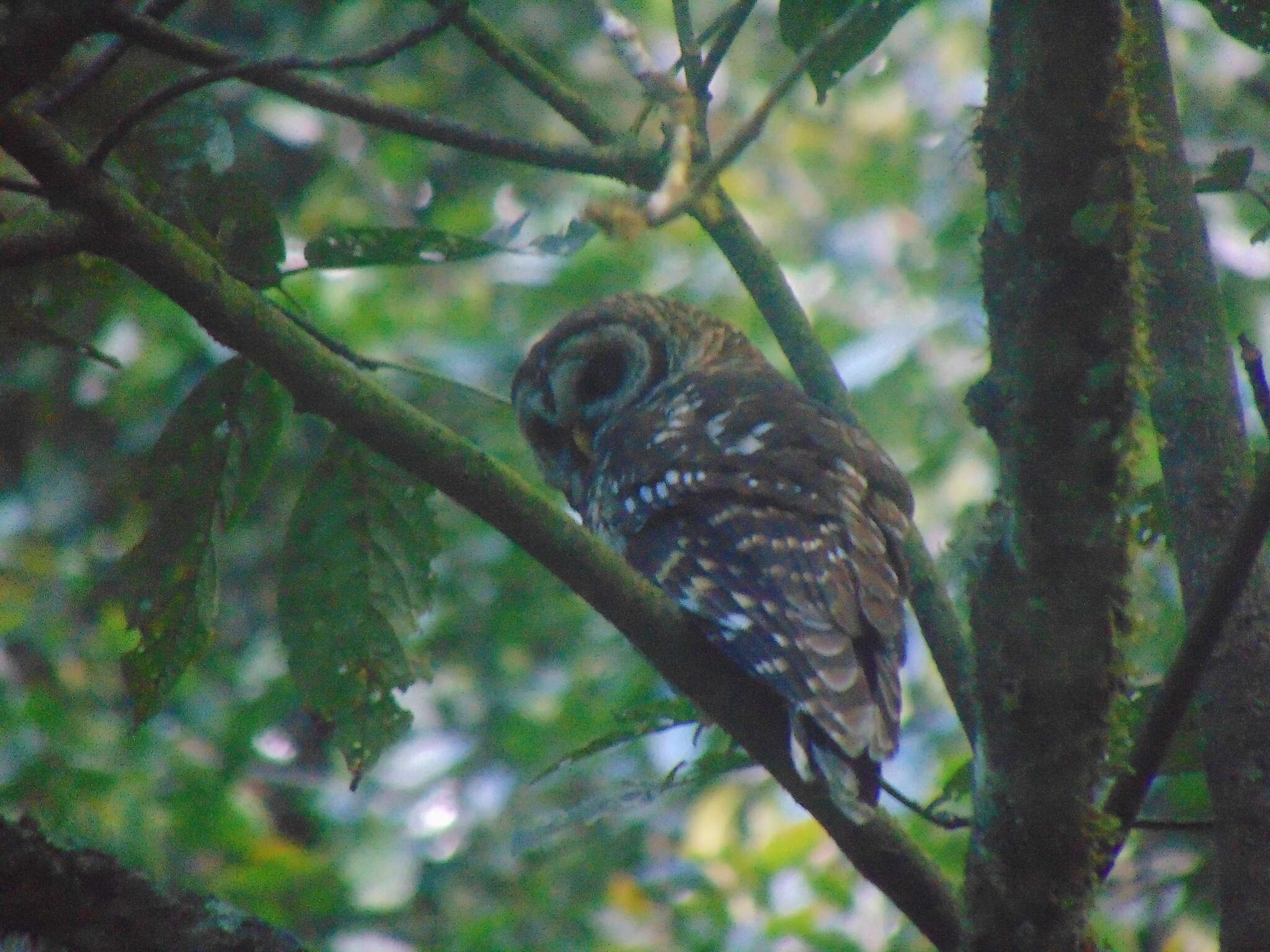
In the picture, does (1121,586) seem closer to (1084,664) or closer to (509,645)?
(1084,664)

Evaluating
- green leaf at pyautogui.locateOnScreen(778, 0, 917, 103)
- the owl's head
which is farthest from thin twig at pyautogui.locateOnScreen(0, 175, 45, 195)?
the owl's head

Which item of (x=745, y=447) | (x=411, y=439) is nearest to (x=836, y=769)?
(x=411, y=439)

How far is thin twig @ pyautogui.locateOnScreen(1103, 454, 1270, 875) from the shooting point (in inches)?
53.8

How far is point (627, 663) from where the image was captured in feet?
19.2

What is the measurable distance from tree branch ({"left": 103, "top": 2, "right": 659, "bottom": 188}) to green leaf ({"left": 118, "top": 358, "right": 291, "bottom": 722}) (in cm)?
46

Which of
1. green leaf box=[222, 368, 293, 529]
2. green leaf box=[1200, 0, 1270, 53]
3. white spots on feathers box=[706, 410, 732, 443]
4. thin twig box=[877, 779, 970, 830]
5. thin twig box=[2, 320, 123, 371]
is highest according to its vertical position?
white spots on feathers box=[706, 410, 732, 443]

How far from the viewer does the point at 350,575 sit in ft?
6.37

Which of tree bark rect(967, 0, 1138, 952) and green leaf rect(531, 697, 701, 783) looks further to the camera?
green leaf rect(531, 697, 701, 783)

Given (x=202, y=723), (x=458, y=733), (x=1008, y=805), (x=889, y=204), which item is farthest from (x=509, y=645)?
(x=1008, y=805)

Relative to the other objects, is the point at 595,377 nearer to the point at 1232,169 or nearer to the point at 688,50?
the point at 688,50

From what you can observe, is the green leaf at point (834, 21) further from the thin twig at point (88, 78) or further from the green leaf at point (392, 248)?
the thin twig at point (88, 78)

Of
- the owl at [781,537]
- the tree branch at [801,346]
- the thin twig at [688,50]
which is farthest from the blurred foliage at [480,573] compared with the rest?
the thin twig at [688,50]

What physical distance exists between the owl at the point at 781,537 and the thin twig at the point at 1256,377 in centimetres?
68

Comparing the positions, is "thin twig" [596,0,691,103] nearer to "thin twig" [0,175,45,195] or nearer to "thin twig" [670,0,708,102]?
"thin twig" [670,0,708,102]
